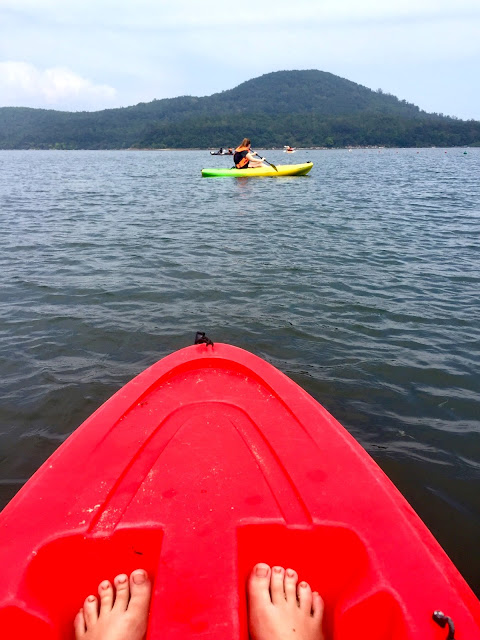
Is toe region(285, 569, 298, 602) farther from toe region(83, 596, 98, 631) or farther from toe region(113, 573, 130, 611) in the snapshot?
toe region(83, 596, 98, 631)

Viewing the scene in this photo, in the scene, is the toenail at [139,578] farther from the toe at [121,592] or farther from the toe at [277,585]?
the toe at [277,585]

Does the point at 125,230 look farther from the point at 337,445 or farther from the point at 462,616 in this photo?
the point at 462,616

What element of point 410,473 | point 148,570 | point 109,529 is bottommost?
point 410,473

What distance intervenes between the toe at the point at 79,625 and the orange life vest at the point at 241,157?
19.6 meters

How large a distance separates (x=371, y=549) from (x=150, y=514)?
91cm

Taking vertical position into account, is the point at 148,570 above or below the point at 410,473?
above

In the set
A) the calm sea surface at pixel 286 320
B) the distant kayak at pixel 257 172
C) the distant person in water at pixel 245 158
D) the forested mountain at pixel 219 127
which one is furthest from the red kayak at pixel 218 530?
the forested mountain at pixel 219 127

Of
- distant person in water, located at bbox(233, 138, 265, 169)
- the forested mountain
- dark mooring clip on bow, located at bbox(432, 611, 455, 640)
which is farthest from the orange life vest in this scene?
the forested mountain

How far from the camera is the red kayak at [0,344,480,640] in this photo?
1.52m

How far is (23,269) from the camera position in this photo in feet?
24.0

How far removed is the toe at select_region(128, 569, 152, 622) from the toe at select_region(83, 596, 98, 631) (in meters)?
0.15

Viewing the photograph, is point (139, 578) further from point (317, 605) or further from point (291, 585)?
point (317, 605)

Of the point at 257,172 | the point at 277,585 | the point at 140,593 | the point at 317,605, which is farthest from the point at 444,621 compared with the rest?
the point at 257,172

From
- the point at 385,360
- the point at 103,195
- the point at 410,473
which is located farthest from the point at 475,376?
the point at 103,195
